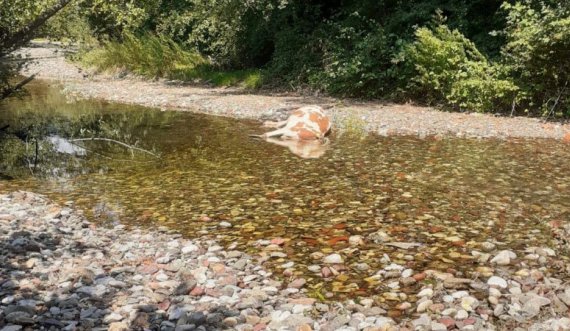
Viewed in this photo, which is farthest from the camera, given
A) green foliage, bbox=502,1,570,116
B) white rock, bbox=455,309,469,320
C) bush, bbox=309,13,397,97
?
bush, bbox=309,13,397,97

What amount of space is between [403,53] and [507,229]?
10022mm

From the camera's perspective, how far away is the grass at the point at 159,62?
21600 millimetres

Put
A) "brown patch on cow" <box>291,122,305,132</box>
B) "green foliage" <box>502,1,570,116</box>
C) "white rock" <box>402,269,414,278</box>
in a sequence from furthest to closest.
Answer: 1. "green foliage" <box>502,1,570,116</box>
2. "brown patch on cow" <box>291,122,305,132</box>
3. "white rock" <box>402,269,414,278</box>

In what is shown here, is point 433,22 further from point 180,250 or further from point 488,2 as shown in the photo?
point 180,250

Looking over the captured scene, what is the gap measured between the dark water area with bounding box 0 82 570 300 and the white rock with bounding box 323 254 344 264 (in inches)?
3.6

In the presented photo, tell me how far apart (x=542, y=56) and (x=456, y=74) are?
212cm

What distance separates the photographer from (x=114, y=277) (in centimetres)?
484

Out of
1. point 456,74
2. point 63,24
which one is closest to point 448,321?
point 456,74

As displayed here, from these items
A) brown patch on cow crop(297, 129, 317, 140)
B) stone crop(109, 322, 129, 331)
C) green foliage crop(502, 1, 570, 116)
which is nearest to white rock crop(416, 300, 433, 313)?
stone crop(109, 322, 129, 331)

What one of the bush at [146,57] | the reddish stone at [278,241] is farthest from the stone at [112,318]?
the bush at [146,57]

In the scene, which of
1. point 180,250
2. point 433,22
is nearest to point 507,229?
point 180,250

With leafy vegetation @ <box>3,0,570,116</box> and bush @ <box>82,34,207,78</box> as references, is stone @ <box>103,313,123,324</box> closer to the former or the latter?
leafy vegetation @ <box>3,0,570,116</box>

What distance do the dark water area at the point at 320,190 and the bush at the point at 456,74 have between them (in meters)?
2.96

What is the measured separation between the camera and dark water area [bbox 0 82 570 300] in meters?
5.57
